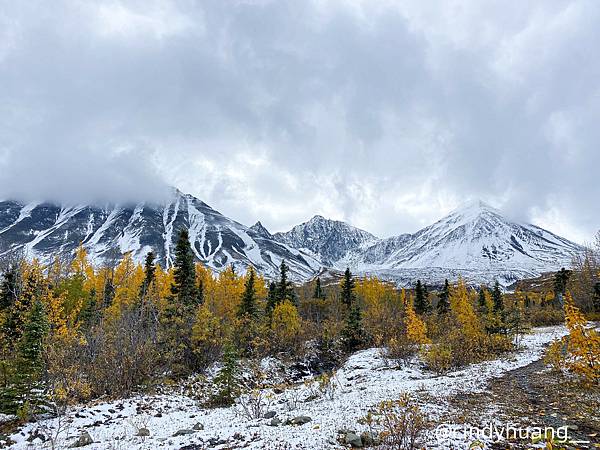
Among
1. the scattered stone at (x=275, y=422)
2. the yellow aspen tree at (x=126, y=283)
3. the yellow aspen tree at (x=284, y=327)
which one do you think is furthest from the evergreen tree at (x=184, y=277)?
the scattered stone at (x=275, y=422)

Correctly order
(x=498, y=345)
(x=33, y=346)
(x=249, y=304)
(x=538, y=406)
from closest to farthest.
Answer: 1. (x=538, y=406)
2. (x=33, y=346)
3. (x=498, y=345)
4. (x=249, y=304)

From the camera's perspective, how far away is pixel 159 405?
→ 17.3 meters

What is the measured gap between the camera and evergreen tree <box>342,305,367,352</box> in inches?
1275

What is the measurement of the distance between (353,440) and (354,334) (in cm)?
2433

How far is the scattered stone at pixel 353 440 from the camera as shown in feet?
28.9

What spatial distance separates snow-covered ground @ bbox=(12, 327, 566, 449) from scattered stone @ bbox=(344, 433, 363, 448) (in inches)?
14.0

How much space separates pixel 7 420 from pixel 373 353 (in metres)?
22.1

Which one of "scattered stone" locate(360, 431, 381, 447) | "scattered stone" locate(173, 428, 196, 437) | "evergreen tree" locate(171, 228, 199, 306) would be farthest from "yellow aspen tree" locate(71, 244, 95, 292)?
"scattered stone" locate(360, 431, 381, 447)

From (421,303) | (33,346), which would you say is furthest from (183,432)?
(421,303)

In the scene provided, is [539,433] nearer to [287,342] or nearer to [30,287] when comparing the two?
[287,342]

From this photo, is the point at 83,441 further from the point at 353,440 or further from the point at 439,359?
the point at 439,359

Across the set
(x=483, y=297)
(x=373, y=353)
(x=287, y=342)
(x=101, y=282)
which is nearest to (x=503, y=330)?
(x=373, y=353)

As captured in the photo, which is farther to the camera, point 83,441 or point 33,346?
point 33,346

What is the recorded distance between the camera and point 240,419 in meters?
13.3
